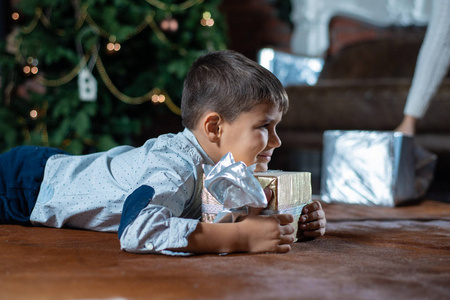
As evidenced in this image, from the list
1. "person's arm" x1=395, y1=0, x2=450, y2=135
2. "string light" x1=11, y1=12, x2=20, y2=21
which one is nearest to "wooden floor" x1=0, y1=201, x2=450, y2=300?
"person's arm" x1=395, y1=0, x2=450, y2=135

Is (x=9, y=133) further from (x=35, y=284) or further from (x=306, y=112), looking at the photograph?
(x=35, y=284)

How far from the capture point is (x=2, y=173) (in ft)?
4.21

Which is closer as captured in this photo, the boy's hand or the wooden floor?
the wooden floor

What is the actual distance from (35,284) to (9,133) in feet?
5.80

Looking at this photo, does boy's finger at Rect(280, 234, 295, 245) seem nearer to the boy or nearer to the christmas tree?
the boy

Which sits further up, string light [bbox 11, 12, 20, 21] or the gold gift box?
string light [bbox 11, 12, 20, 21]

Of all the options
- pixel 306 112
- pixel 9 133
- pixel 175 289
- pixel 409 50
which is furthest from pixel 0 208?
pixel 409 50

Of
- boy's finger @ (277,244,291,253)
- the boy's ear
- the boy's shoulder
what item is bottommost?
boy's finger @ (277,244,291,253)

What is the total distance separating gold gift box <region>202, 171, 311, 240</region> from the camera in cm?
97

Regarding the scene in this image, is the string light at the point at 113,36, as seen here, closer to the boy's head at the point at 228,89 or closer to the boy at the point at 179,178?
the boy at the point at 179,178

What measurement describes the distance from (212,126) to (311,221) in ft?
1.01

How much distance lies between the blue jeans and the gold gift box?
0.49 meters

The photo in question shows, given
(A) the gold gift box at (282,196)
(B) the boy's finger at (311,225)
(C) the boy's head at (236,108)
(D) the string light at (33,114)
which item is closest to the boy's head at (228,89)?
(C) the boy's head at (236,108)

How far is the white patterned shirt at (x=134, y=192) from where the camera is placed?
89 cm
